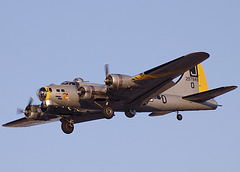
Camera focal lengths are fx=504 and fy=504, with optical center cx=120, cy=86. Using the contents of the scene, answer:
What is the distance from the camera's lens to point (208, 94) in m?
33.9

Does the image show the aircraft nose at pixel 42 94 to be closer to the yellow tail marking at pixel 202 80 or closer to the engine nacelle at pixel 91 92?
the engine nacelle at pixel 91 92

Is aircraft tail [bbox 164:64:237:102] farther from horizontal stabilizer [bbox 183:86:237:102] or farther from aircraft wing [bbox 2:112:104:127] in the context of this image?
aircraft wing [bbox 2:112:104:127]

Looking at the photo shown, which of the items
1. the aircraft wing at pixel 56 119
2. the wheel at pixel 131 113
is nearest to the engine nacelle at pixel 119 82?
the wheel at pixel 131 113

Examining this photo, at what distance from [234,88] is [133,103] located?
21.1ft

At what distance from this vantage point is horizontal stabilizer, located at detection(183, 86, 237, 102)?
3233 cm

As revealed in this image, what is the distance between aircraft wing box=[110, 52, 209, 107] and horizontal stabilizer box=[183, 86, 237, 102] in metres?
4.01

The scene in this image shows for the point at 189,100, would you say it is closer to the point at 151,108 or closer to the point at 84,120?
the point at 151,108

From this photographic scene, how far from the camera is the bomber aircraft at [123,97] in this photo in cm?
2936

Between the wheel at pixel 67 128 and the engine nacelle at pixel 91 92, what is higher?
the engine nacelle at pixel 91 92

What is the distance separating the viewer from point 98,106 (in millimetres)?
31219

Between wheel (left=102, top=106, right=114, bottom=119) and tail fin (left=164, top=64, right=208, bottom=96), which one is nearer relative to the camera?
wheel (left=102, top=106, right=114, bottom=119)

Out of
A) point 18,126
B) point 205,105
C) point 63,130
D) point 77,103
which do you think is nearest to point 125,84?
point 77,103

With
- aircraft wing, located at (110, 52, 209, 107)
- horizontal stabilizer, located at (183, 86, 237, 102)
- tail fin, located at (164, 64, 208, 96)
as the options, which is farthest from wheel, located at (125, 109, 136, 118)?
horizontal stabilizer, located at (183, 86, 237, 102)

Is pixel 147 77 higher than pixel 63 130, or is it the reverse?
pixel 147 77
